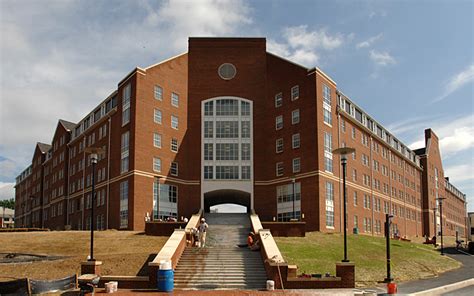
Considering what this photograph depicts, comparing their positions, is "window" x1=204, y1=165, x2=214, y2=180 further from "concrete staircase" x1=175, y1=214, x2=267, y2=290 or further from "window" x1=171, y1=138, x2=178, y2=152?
"concrete staircase" x1=175, y1=214, x2=267, y2=290

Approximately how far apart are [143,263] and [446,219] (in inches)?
4039

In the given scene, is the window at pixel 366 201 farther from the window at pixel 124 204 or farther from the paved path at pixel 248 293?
the paved path at pixel 248 293

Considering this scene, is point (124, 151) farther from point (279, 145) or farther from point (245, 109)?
point (279, 145)

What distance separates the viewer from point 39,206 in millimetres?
102000

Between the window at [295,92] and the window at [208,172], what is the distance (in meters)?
12.8

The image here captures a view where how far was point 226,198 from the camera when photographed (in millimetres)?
68750

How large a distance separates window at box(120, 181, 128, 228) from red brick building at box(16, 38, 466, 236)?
232 mm

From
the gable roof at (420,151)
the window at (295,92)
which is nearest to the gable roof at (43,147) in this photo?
the window at (295,92)

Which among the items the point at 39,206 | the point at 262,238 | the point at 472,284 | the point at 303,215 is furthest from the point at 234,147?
the point at 39,206

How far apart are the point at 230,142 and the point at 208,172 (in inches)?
178

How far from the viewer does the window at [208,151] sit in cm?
6122

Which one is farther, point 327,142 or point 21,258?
point 327,142

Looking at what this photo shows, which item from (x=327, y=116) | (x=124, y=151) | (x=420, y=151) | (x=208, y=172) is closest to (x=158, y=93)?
(x=124, y=151)

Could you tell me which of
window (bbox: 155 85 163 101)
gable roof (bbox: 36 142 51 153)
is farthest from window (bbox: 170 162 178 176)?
gable roof (bbox: 36 142 51 153)
